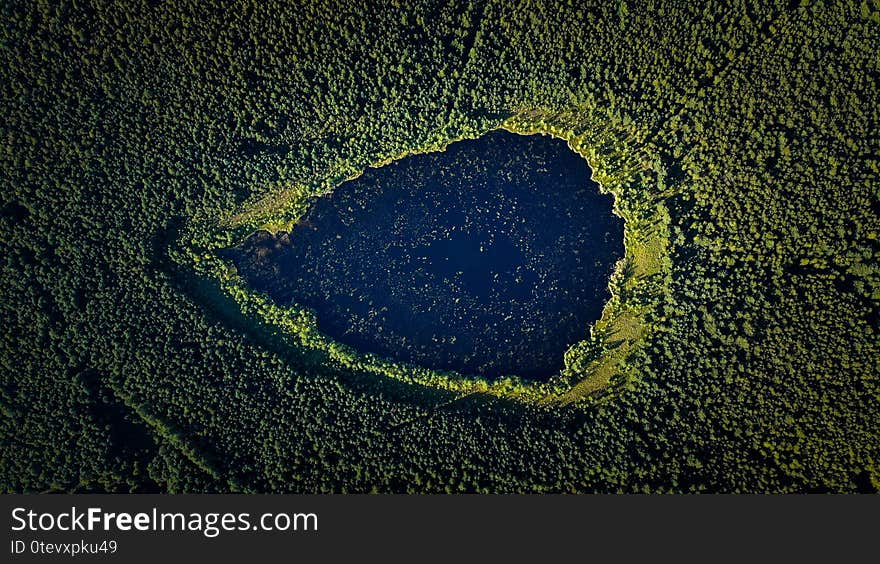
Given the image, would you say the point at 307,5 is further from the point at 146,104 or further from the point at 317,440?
the point at 317,440

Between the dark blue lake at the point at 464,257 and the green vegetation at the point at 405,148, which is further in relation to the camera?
the dark blue lake at the point at 464,257

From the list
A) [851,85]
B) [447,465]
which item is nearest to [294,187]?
[447,465]

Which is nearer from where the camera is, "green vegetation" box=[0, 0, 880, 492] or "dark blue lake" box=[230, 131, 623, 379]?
"green vegetation" box=[0, 0, 880, 492]

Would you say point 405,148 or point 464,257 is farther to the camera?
point 464,257

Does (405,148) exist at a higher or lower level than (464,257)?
higher
